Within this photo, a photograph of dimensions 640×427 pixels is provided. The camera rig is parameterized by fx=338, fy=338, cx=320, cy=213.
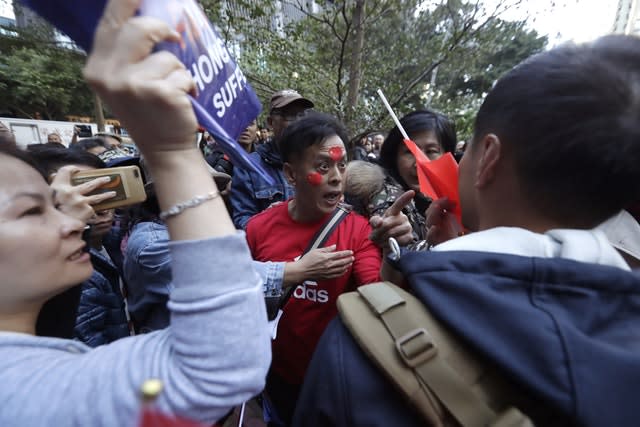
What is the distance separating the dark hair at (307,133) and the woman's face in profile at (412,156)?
1.86ft

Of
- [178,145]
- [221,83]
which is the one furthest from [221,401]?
[221,83]

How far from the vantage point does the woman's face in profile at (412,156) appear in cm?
234

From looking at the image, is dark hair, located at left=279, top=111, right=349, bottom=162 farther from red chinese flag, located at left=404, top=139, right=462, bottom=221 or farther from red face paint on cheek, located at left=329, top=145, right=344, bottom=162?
red chinese flag, located at left=404, top=139, right=462, bottom=221

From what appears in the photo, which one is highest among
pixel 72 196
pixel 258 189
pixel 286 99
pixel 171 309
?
pixel 286 99

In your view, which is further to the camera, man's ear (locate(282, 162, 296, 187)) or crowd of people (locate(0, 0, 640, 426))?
man's ear (locate(282, 162, 296, 187))

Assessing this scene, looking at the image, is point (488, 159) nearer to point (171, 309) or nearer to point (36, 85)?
point (171, 309)

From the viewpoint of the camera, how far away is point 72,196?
126cm

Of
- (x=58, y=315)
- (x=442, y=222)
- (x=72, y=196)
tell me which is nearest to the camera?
(x=58, y=315)

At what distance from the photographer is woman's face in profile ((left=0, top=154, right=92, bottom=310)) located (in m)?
0.71

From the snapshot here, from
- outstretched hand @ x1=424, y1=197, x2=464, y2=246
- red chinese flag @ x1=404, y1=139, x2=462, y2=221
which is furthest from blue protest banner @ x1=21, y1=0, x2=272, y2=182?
outstretched hand @ x1=424, y1=197, x2=464, y2=246

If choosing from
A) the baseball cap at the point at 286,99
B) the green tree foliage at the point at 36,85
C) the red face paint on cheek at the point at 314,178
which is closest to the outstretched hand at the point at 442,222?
the red face paint on cheek at the point at 314,178

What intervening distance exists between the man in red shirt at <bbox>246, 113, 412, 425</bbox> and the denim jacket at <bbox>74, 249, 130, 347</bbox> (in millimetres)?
778

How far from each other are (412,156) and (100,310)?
2112 mm

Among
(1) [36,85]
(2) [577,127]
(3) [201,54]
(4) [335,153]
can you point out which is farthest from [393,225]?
(1) [36,85]
